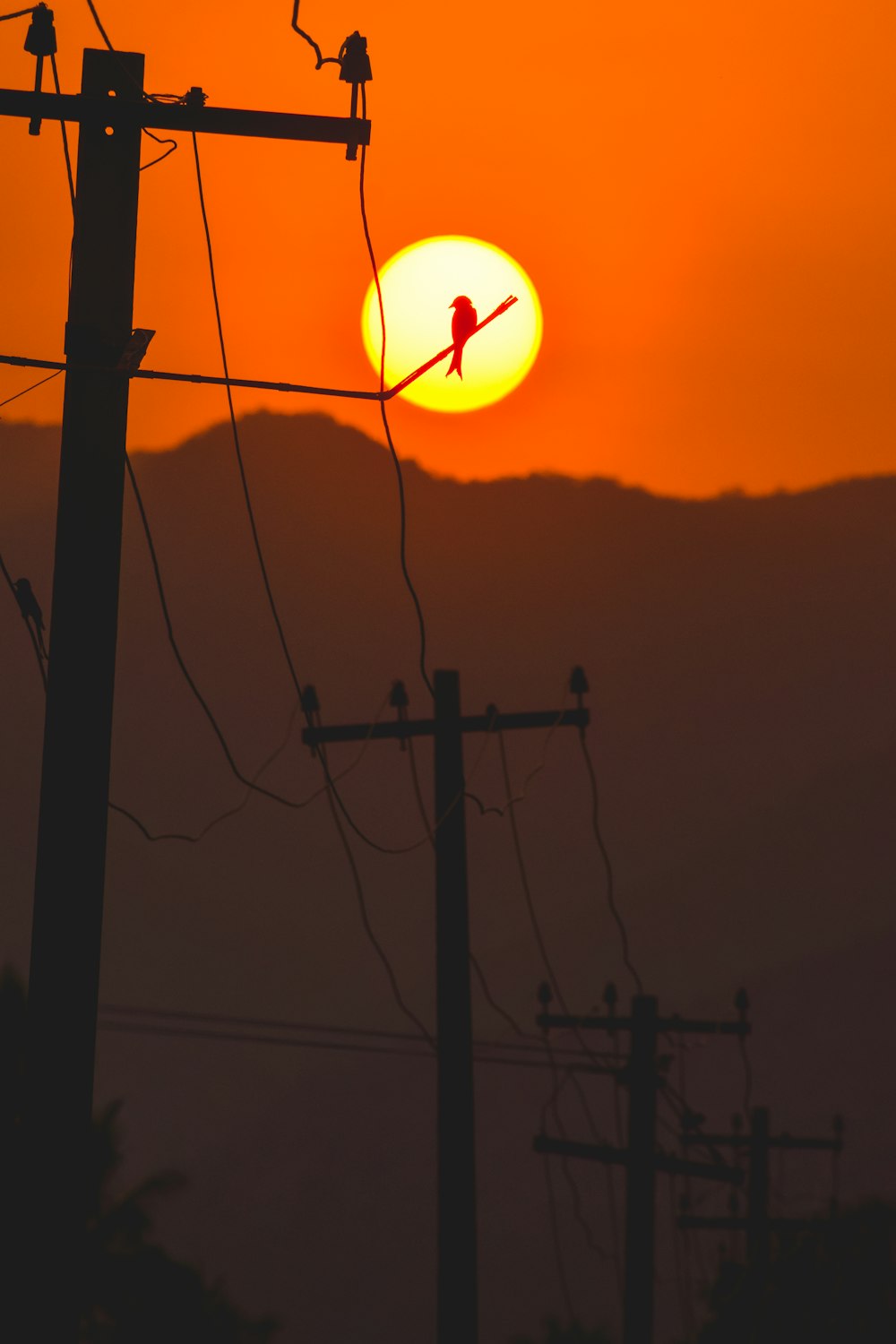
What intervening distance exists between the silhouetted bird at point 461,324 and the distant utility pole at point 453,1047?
14.8 ft

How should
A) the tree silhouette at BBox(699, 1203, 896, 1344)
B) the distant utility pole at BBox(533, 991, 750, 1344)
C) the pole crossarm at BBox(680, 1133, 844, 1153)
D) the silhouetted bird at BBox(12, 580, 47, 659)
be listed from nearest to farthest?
1. the silhouetted bird at BBox(12, 580, 47, 659)
2. the distant utility pole at BBox(533, 991, 750, 1344)
3. the tree silhouette at BBox(699, 1203, 896, 1344)
4. the pole crossarm at BBox(680, 1133, 844, 1153)

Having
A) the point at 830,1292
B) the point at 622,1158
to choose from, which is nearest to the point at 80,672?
the point at 622,1158

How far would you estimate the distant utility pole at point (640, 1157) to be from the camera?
19.0m

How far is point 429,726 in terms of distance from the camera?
44.4 feet

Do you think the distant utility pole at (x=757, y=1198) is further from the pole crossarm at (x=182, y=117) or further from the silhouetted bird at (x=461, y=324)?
the pole crossarm at (x=182, y=117)

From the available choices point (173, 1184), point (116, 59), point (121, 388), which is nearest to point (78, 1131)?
point (121, 388)

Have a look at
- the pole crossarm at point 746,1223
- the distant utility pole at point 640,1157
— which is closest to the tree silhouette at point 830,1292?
the distant utility pole at point 640,1157

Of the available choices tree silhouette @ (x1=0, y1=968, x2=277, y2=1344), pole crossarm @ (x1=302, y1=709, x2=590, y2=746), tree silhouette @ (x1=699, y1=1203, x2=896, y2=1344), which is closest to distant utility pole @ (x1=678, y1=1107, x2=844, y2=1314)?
tree silhouette @ (x1=699, y1=1203, x2=896, y2=1344)

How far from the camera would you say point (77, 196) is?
7363mm

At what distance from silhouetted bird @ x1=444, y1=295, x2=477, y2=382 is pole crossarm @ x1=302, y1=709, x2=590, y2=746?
5763mm

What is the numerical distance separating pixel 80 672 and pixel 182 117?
261cm

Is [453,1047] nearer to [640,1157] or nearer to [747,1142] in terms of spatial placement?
[640,1157]

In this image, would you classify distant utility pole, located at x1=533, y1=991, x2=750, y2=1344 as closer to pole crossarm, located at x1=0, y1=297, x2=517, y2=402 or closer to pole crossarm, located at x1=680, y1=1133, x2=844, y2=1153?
pole crossarm, located at x1=680, y1=1133, x2=844, y2=1153

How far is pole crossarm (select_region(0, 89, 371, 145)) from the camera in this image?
24.4 feet
